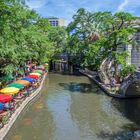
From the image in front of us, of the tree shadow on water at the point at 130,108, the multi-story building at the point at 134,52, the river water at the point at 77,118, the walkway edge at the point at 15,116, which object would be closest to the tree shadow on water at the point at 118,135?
the river water at the point at 77,118

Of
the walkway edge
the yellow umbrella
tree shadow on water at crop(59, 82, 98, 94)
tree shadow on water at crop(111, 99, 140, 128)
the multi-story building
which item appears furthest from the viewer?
the multi-story building

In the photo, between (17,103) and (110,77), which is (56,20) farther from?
(17,103)

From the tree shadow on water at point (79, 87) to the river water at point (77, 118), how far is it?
1.84 m

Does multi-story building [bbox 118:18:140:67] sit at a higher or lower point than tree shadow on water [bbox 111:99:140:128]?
higher

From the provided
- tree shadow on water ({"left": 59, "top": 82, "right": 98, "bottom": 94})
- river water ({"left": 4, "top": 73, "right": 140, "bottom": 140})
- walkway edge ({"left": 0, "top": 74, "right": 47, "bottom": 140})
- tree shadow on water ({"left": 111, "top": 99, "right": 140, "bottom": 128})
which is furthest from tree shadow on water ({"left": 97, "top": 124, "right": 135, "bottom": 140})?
tree shadow on water ({"left": 59, "top": 82, "right": 98, "bottom": 94})

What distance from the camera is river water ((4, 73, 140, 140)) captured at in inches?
955

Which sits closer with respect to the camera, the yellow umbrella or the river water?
the river water

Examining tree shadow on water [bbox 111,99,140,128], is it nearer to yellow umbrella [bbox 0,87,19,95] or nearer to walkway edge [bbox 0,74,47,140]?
walkway edge [bbox 0,74,47,140]

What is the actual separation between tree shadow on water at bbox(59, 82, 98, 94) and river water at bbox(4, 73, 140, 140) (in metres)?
1.84

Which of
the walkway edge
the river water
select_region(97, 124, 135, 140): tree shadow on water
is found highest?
the walkway edge

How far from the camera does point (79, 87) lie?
48.2 m

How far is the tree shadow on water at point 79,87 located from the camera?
4488 centimetres

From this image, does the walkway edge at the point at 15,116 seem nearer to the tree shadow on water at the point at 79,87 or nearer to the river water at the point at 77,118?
the river water at the point at 77,118

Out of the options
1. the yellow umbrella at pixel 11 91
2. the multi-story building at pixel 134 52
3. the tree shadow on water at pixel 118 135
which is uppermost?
the multi-story building at pixel 134 52
